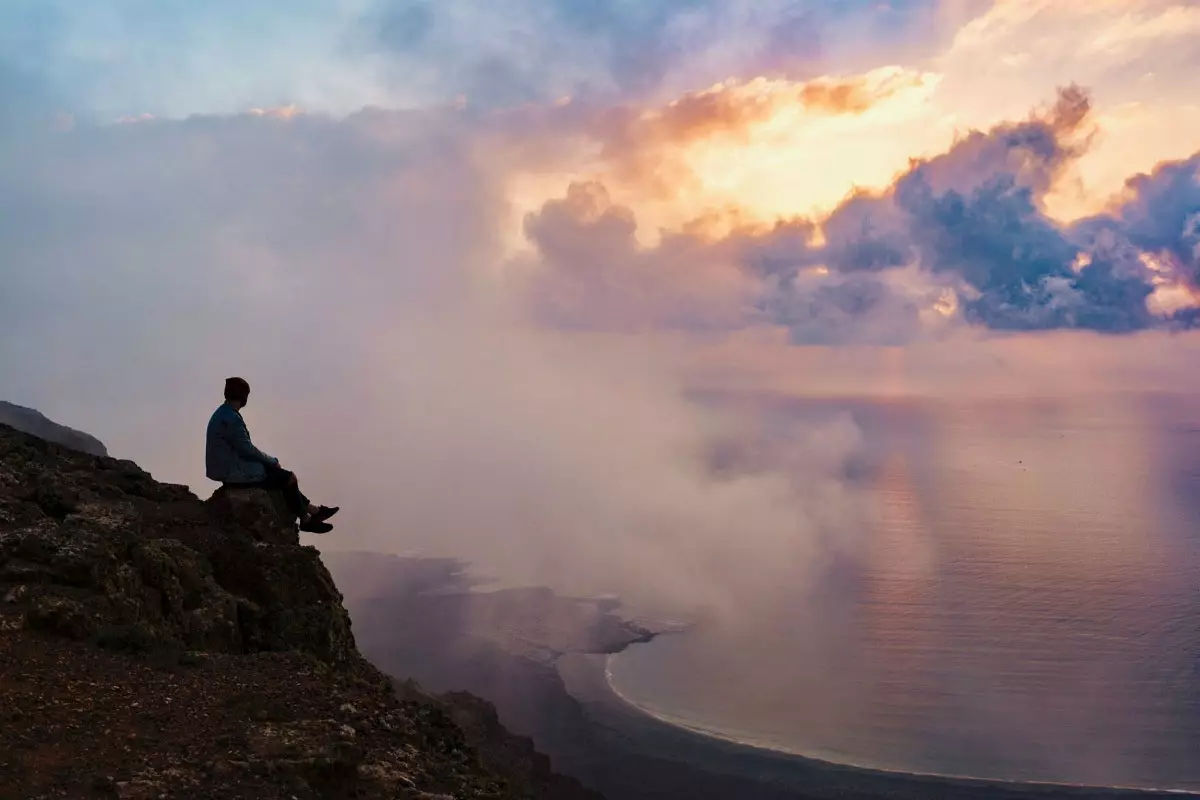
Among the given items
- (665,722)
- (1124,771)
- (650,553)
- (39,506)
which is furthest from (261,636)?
(650,553)

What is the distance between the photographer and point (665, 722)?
145 feet

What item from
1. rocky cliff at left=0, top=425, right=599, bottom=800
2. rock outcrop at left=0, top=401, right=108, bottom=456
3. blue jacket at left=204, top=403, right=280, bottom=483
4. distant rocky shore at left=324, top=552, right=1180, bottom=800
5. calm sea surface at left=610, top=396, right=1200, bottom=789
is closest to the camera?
rocky cliff at left=0, top=425, right=599, bottom=800

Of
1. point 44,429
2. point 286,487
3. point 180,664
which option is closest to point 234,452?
point 286,487

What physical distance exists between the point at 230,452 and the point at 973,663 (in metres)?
49.7

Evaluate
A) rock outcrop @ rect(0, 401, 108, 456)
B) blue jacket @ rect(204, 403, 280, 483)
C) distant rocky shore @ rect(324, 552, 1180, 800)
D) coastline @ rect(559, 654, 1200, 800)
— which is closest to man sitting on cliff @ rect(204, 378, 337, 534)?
blue jacket @ rect(204, 403, 280, 483)

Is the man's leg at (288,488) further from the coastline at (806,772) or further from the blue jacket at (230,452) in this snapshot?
the coastline at (806,772)

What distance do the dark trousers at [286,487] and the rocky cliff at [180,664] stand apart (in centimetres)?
44

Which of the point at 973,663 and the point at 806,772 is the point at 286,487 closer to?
the point at 806,772

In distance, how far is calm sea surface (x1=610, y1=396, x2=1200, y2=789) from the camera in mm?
42281

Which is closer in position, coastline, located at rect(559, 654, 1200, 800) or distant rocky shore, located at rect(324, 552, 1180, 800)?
coastline, located at rect(559, 654, 1200, 800)

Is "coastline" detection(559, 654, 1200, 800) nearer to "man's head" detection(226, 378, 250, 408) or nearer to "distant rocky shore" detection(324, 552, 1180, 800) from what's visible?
"distant rocky shore" detection(324, 552, 1180, 800)

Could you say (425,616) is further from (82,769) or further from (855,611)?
(82,769)

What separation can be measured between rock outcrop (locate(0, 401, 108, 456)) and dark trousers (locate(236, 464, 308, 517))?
38072mm

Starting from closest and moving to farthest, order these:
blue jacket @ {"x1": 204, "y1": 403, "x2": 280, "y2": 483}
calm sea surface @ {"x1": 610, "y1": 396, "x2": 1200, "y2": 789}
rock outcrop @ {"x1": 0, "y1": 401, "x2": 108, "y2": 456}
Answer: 1. blue jacket @ {"x1": 204, "y1": 403, "x2": 280, "y2": 483}
2. calm sea surface @ {"x1": 610, "y1": 396, "x2": 1200, "y2": 789}
3. rock outcrop @ {"x1": 0, "y1": 401, "x2": 108, "y2": 456}
